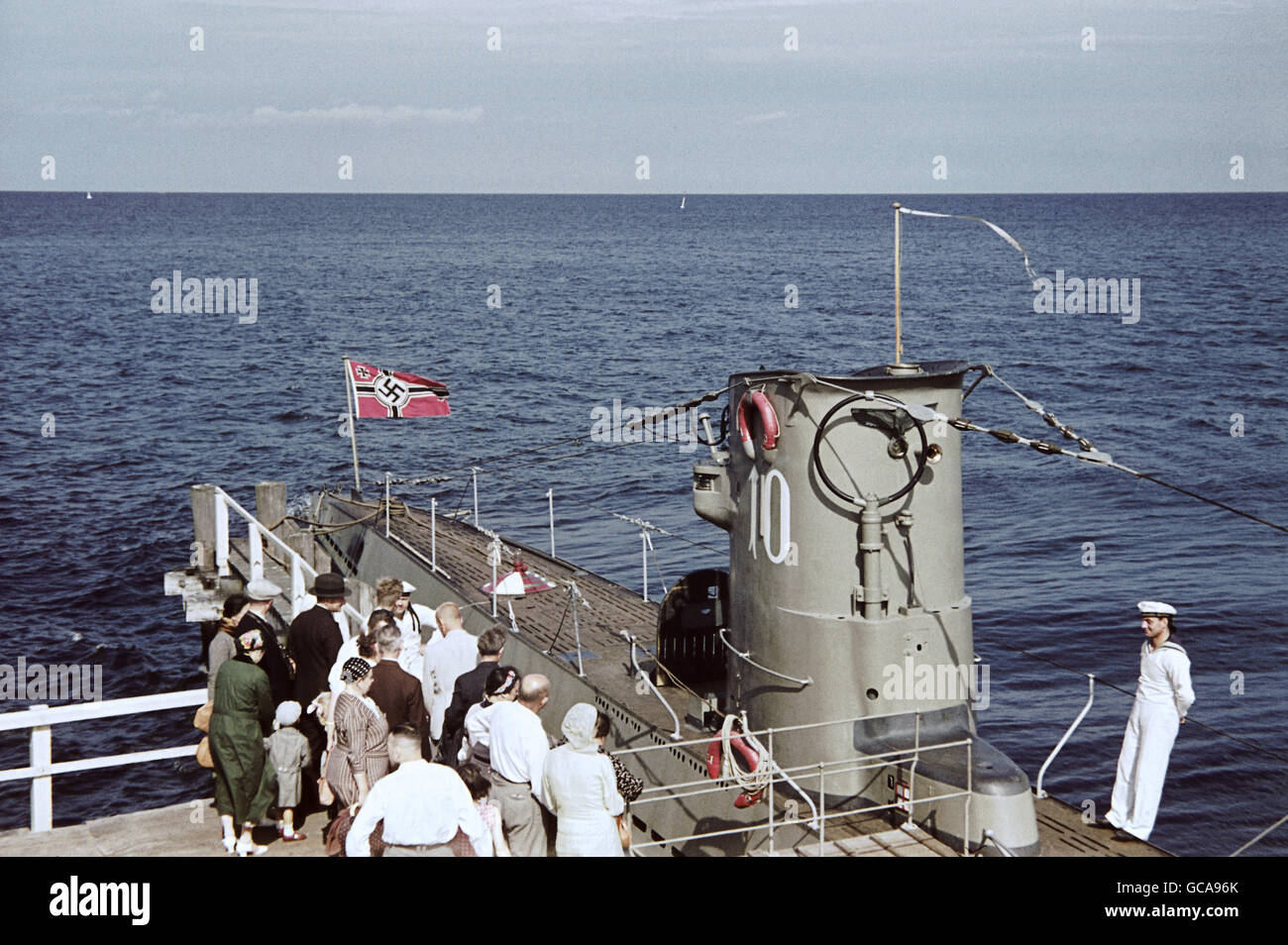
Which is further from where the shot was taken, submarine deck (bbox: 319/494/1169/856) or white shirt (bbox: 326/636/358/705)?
submarine deck (bbox: 319/494/1169/856)

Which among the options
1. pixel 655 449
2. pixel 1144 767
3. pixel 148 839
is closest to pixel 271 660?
pixel 148 839

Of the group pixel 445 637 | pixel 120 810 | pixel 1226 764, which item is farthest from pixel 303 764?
pixel 1226 764

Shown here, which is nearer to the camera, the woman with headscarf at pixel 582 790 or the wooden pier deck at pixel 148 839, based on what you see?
the woman with headscarf at pixel 582 790

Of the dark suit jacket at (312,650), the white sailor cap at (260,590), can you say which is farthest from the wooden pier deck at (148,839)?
the white sailor cap at (260,590)

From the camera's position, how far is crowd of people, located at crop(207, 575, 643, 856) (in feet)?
26.5

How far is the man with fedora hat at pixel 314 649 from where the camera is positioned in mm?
11289

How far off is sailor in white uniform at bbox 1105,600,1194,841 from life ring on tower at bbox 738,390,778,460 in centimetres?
345

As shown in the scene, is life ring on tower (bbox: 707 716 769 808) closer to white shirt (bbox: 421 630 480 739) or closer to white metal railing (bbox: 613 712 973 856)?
white metal railing (bbox: 613 712 973 856)

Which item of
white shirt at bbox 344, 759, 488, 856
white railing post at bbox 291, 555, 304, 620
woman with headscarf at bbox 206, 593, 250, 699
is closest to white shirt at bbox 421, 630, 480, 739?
woman with headscarf at bbox 206, 593, 250, 699

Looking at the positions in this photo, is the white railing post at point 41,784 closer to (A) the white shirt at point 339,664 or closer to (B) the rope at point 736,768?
(A) the white shirt at point 339,664

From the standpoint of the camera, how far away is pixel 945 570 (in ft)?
38.9

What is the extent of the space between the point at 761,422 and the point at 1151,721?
425 centimetres
